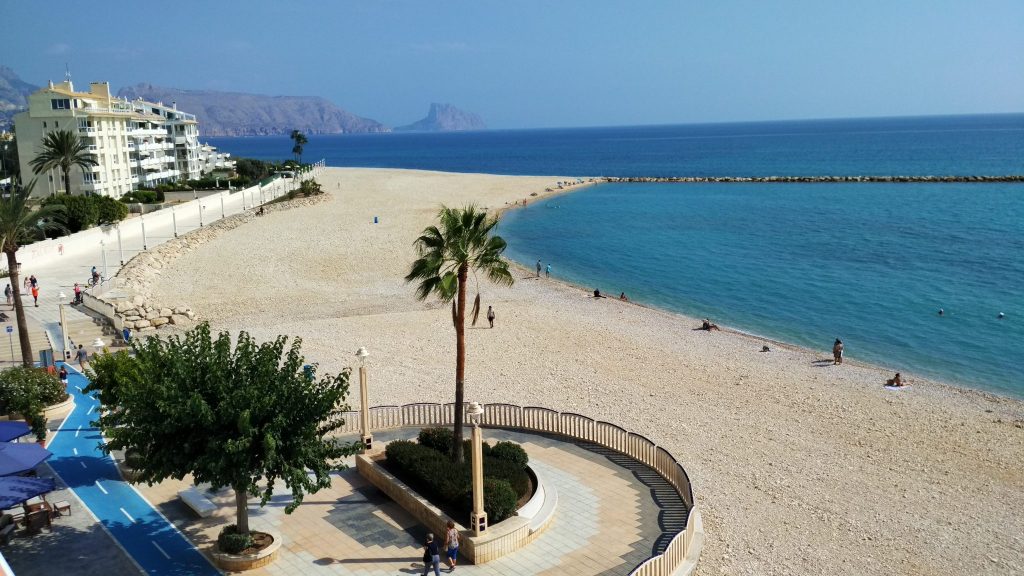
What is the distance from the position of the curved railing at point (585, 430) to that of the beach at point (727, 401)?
2.70 ft

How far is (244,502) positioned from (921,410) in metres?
20.8

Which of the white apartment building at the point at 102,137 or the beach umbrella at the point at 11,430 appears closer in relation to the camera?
the beach umbrella at the point at 11,430

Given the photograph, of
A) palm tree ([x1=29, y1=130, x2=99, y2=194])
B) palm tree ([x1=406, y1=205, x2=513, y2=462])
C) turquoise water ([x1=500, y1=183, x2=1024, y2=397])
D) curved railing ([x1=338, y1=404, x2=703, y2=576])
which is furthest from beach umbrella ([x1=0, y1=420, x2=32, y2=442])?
palm tree ([x1=29, y1=130, x2=99, y2=194])

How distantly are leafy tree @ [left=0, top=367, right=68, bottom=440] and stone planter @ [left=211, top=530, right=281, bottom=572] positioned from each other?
784 cm

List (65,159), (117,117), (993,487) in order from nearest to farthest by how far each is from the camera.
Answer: (993,487)
(65,159)
(117,117)

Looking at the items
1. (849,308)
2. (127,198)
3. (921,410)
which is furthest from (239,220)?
(921,410)

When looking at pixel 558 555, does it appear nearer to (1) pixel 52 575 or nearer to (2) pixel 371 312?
(1) pixel 52 575

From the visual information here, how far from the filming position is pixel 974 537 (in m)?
16.4

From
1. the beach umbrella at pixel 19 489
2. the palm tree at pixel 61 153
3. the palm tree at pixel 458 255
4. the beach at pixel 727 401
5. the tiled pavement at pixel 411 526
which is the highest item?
the palm tree at pixel 61 153

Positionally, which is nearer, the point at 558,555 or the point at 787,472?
the point at 558,555

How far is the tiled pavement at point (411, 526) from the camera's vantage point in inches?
541

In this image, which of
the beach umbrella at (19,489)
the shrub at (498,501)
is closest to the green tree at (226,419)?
the beach umbrella at (19,489)

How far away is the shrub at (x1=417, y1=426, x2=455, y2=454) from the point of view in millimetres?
17609

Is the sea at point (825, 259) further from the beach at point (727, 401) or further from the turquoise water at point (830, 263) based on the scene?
the beach at point (727, 401)
